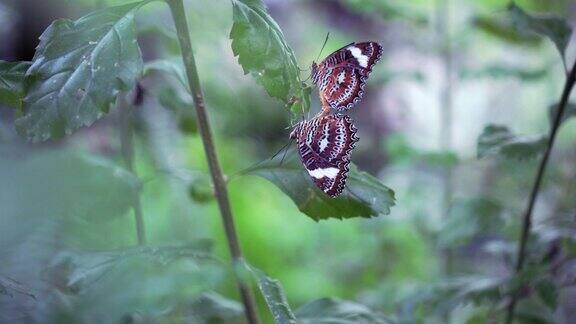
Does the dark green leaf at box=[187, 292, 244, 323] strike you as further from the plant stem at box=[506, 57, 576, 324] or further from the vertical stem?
the vertical stem

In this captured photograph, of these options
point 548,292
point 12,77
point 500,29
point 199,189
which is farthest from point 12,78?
point 500,29

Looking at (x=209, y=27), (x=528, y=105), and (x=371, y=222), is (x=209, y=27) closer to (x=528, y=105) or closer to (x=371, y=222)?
(x=371, y=222)

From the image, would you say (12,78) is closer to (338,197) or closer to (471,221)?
(338,197)

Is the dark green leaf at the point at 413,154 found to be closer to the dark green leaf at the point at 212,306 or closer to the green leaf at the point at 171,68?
the dark green leaf at the point at 212,306

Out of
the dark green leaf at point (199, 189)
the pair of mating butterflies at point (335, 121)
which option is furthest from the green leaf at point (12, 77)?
the dark green leaf at point (199, 189)

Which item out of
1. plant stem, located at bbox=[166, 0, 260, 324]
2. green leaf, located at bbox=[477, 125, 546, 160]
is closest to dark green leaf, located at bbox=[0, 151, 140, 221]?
plant stem, located at bbox=[166, 0, 260, 324]

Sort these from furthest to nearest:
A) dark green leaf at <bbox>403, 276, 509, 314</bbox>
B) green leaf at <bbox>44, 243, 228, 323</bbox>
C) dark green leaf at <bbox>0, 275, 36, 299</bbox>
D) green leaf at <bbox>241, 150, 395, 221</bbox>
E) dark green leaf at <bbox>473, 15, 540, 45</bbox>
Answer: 1. dark green leaf at <bbox>473, 15, 540, 45</bbox>
2. dark green leaf at <bbox>403, 276, 509, 314</bbox>
3. green leaf at <bbox>241, 150, 395, 221</bbox>
4. dark green leaf at <bbox>0, 275, 36, 299</bbox>
5. green leaf at <bbox>44, 243, 228, 323</bbox>

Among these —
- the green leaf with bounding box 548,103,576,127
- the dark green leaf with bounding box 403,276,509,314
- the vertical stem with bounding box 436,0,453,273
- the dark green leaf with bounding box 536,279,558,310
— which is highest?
the vertical stem with bounding box 436,0,453,273
